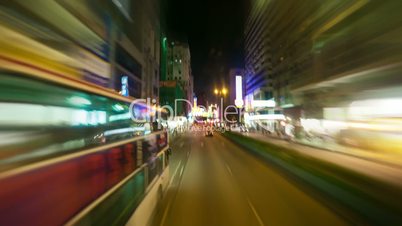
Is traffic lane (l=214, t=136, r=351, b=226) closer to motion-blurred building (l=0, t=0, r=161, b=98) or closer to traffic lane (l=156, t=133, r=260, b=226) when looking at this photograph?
traffic lane (l=156, t=133, r=260, b=226)

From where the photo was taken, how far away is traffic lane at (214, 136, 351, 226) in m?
8.31

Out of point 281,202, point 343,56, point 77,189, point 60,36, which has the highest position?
point 343,56

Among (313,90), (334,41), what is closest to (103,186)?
(334,41)

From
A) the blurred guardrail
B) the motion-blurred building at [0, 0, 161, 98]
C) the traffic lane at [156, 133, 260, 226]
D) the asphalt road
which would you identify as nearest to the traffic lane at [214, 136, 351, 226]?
the asphalt road

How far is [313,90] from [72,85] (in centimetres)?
2115

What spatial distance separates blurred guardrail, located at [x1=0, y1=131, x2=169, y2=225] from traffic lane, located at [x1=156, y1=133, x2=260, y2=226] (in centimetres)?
271

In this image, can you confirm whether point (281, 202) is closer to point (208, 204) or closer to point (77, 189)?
point (208, 204)

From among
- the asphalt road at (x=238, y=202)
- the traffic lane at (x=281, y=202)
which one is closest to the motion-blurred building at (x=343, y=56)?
the traffic lane at (x=281, y=202)

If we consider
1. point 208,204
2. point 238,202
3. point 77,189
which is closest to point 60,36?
point 77,189

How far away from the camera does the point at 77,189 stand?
124 inches

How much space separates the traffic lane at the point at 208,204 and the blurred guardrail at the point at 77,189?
2708 millimetres

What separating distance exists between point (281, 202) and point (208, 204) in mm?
2080

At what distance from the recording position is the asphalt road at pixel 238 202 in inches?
326

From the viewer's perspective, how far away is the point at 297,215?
28.7 ft
